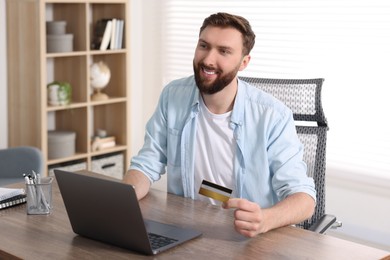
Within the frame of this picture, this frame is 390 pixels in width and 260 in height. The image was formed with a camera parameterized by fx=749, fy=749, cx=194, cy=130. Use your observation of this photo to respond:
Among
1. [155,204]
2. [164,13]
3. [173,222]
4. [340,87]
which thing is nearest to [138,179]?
[155,204]

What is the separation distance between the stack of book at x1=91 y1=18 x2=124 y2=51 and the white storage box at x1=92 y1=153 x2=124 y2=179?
79 centimetres

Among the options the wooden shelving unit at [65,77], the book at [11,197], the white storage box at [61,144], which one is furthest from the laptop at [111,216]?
the white storage box at [61,144]

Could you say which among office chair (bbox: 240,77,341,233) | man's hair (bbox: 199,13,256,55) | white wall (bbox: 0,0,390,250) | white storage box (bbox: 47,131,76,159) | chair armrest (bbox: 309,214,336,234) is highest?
man's hair (bbox: 199,13,256,55)

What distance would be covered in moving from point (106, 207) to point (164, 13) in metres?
3.70

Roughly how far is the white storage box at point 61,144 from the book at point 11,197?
2329 mm

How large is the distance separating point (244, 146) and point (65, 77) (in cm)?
277

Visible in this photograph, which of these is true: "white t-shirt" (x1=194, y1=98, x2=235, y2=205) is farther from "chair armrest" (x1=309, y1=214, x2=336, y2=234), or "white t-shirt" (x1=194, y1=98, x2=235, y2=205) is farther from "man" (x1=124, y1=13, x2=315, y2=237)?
"chair armrest" (x1=309, y1=214, x2=336, y2=234)

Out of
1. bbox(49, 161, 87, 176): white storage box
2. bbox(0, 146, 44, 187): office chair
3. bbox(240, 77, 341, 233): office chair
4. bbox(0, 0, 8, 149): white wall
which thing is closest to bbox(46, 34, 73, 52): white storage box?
bbox(0, 0, 8, 149): white wall

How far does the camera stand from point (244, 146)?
8.95 ft

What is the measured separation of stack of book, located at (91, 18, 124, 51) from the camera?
5.19 m

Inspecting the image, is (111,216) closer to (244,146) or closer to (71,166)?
(244,146)

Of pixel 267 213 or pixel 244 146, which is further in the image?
pixel 244 146

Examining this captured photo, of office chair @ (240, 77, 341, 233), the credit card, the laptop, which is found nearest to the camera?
the laptop

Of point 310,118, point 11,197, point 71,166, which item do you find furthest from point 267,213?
point 71,166
